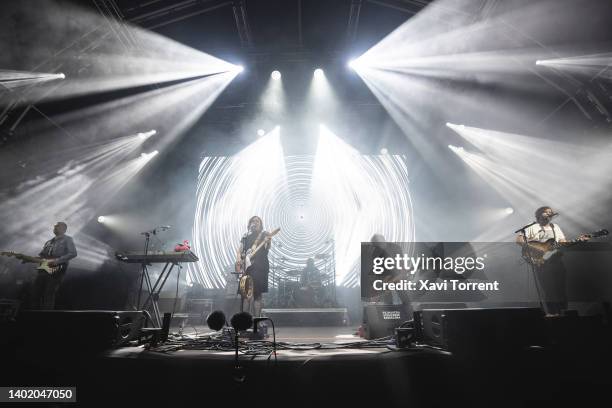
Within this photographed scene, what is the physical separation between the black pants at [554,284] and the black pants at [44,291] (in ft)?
24.8

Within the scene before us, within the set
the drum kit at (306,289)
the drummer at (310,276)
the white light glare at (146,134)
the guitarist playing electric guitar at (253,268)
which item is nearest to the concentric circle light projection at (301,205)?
the drum kit at (306,289)

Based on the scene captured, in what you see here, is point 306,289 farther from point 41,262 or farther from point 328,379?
point 328,379

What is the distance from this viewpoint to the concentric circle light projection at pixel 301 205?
8.46 meters

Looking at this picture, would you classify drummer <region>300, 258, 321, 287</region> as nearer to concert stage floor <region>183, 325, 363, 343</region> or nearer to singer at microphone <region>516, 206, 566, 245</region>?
concert stage floor <region>183, 325, 363, 343</region>

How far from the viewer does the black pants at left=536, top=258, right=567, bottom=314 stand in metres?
4.13

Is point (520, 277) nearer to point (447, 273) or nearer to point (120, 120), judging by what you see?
point (447, 273)

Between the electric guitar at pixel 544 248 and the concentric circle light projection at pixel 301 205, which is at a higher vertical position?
the concentric circle light projection at pixel 301 205

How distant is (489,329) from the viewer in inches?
75.5

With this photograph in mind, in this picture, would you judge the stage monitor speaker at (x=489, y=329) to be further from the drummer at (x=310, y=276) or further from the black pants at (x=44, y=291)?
the drummer at (x=310, y=276)

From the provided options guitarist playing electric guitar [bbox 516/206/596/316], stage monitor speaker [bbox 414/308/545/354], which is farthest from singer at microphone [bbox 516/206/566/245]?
stage monitor speaker [bbox 414/308/545/354]

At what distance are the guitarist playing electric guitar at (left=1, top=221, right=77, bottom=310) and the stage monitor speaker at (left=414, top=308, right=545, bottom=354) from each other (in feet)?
19.0

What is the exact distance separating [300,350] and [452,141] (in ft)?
25.1

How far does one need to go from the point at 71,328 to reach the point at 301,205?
24.3ft

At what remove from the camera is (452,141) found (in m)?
8.12
